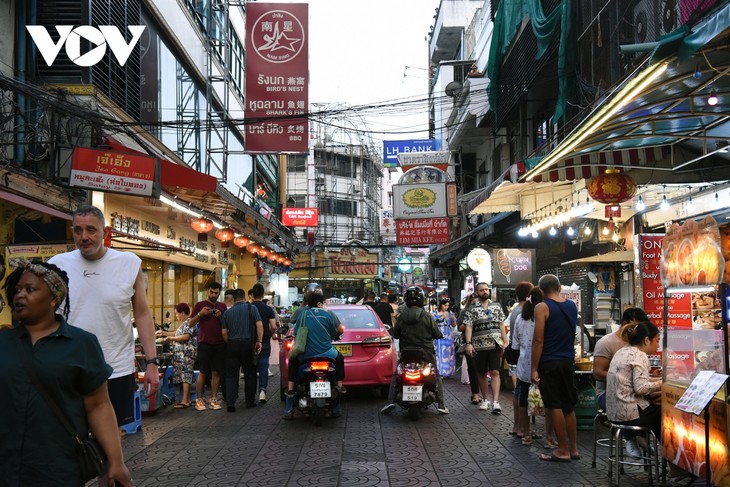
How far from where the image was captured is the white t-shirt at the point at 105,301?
16.3 ft

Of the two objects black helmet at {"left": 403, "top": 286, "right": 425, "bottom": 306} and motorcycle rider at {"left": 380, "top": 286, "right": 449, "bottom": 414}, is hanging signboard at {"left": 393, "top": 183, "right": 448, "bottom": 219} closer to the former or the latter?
black helmet at {"left": 403, "top": 286, "right": 425, "bottom": 306}

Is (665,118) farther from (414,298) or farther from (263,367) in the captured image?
(263,367)

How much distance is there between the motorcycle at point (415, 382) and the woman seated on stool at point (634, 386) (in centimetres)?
372

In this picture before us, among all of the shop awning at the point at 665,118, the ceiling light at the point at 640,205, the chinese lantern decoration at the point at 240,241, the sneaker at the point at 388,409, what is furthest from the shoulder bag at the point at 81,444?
the chinese lantern decoration at the point at 240,241

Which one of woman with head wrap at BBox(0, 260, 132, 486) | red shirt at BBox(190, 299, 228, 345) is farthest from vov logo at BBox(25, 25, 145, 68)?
woman with head wrap at BBox(0, 260, 132, 486)

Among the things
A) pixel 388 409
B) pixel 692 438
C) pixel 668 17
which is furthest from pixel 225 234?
pixel 692 438

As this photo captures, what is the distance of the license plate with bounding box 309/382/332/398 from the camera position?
10.3 meters

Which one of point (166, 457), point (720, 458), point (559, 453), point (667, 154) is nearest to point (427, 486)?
point (559, 453)

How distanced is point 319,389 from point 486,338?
2772mm

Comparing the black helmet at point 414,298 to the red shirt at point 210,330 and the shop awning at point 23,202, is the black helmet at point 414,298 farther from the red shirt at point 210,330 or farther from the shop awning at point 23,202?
the shop awning at point 23,202

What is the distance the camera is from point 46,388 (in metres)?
3.45

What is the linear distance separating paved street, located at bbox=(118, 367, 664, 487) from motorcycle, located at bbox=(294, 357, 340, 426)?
10.4 inches

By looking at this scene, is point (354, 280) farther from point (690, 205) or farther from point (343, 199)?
point (690, 205)

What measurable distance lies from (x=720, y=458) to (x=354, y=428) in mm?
5209
